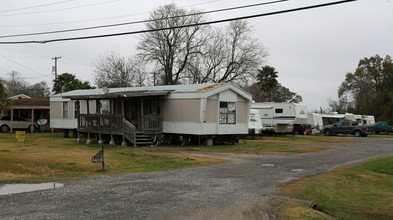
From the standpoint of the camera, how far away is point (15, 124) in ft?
116

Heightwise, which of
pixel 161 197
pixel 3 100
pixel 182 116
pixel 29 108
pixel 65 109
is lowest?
pixel 161 197

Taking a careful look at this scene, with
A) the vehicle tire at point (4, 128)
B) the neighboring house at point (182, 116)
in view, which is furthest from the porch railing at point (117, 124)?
the vehicle tire at point (4, 128)

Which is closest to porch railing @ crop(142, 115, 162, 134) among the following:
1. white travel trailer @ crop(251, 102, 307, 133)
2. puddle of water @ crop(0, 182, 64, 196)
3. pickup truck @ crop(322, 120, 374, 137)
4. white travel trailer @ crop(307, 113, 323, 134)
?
puddle of water @ crop(0, 182, 64, 196)

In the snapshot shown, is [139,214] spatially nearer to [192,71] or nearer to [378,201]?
[378,201]

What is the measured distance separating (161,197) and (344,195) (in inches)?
170

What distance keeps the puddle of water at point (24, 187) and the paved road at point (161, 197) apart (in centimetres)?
37

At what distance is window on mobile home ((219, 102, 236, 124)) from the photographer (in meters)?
22.1

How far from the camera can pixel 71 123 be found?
96.7ft

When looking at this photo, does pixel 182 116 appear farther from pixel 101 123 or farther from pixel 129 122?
pixel 101 123

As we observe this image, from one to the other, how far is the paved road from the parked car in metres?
28.6

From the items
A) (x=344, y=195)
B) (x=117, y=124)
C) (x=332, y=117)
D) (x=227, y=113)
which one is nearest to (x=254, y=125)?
(x=227, y=113)

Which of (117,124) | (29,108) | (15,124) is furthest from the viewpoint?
(15,124)

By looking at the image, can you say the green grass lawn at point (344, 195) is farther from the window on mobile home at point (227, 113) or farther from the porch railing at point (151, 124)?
the porch railing at point (151, 124)

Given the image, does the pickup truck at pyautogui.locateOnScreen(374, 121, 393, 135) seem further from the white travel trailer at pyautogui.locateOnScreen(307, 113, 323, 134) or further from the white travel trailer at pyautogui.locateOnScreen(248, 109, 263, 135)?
the white travel trailer at pyautogui.locateOnScreen(248, 109, 263, 135)
